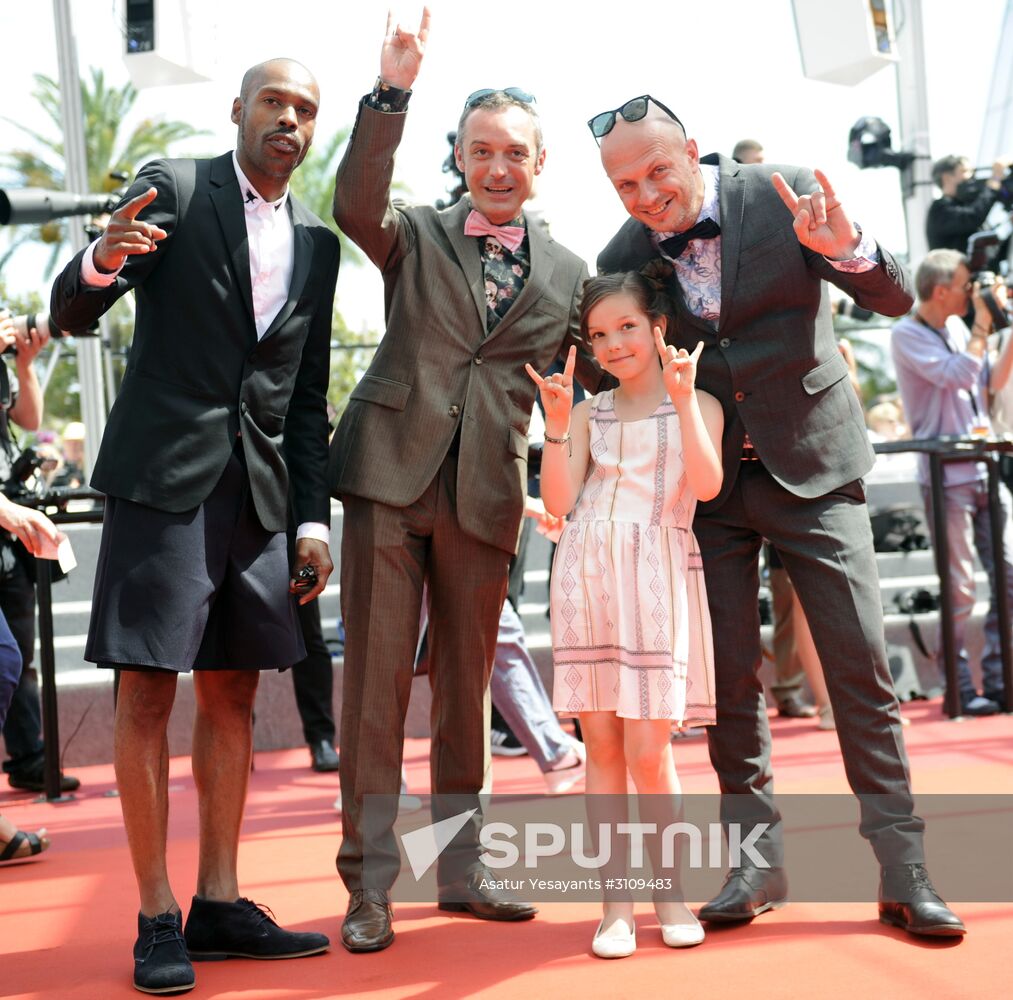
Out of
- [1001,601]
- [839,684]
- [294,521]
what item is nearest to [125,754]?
[294,521]

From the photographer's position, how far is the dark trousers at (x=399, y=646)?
3127 mm

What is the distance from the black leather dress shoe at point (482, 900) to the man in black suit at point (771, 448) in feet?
1.66

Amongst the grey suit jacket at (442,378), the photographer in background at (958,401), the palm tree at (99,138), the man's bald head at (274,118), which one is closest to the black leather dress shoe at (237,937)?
the grey suit jacket at (442,378)

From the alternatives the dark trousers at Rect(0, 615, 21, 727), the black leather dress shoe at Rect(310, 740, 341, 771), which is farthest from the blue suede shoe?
the black leather dress shoe at Rect(310, 740, 341, 771)

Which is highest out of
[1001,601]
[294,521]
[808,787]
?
[294,521]

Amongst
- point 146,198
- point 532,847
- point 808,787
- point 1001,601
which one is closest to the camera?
point 146,198

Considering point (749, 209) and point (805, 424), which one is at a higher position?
point (749, 209)

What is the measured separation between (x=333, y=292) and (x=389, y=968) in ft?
5.29

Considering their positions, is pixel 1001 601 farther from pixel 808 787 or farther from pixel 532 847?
pixel 532 847

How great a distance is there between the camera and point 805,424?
3104 millimetres

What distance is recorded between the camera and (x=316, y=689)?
18.6 ft

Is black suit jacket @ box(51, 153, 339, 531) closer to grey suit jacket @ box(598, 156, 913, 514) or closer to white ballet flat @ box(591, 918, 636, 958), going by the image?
grey suit jacket @ box(598, 156, 913, 514)

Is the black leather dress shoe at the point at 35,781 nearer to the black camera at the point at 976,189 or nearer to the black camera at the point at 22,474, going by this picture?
the black camera at the point at 22,474

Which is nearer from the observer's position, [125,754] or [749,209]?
[125,754]
